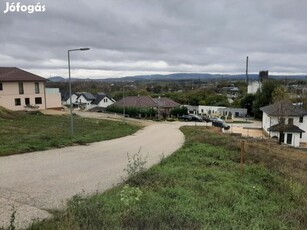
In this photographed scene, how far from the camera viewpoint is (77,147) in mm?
15633

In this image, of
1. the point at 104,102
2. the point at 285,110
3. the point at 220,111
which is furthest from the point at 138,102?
the point at 285,110

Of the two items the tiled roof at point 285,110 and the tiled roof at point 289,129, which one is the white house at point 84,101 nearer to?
the tiled roof at point 285,110

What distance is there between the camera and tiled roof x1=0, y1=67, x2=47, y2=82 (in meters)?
39.4

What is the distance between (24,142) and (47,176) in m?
6.09

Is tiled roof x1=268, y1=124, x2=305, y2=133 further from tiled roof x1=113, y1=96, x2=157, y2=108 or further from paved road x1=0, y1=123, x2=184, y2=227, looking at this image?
paved road x1=0, y1=123, x2=184, y2=227

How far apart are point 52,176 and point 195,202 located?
491cm

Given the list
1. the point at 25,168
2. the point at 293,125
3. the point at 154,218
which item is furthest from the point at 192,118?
the point at 154,218

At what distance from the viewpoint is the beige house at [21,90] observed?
39016 mm

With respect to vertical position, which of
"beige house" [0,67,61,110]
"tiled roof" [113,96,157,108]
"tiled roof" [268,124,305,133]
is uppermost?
"beige house" [0,67,61,110]

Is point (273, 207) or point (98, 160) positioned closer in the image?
point (273, 207)

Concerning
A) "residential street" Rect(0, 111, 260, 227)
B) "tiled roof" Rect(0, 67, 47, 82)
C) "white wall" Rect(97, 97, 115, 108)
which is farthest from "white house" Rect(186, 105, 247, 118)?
"residential street" Rect(0, 111, 260, 227)

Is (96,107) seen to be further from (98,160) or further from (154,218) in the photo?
(154,218)

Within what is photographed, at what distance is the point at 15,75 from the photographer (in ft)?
134

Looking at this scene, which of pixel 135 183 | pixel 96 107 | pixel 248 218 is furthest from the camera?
pixel 96 107
